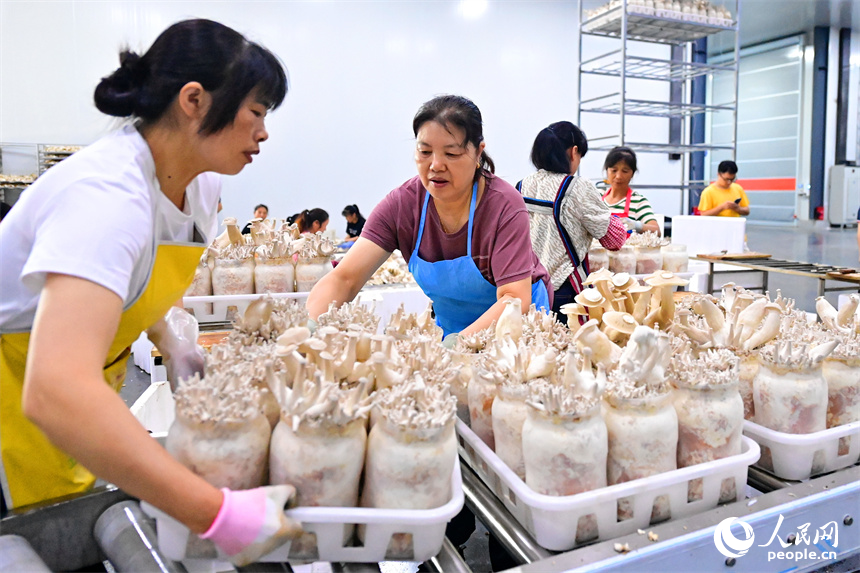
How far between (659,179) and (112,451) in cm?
999

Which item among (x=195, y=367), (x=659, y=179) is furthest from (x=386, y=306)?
(x=659, y=179)

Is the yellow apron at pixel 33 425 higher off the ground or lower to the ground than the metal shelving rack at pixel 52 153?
lower

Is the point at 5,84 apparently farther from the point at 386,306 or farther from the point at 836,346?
the point at 836,346

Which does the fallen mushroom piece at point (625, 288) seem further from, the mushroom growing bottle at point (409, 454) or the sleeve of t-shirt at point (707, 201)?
the sleeve of t-shirt at point (707, 201)

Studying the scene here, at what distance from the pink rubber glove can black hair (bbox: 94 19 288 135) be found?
22.7 inches

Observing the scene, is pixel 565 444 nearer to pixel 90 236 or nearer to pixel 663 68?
pixel 90 236

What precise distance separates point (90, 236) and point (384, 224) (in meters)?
1.30

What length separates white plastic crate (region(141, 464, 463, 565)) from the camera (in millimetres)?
840

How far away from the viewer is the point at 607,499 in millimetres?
916

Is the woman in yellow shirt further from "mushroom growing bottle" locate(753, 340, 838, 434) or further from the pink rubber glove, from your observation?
the pink rubber glove

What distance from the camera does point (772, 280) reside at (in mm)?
7516

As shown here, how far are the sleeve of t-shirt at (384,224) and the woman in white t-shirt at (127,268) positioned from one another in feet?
2.60

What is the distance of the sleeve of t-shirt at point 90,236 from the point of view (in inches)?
29.2

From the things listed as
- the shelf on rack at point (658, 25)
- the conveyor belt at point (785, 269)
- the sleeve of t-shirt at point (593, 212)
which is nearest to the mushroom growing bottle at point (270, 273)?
the sleeve of t-shirt at point (593, 212)
